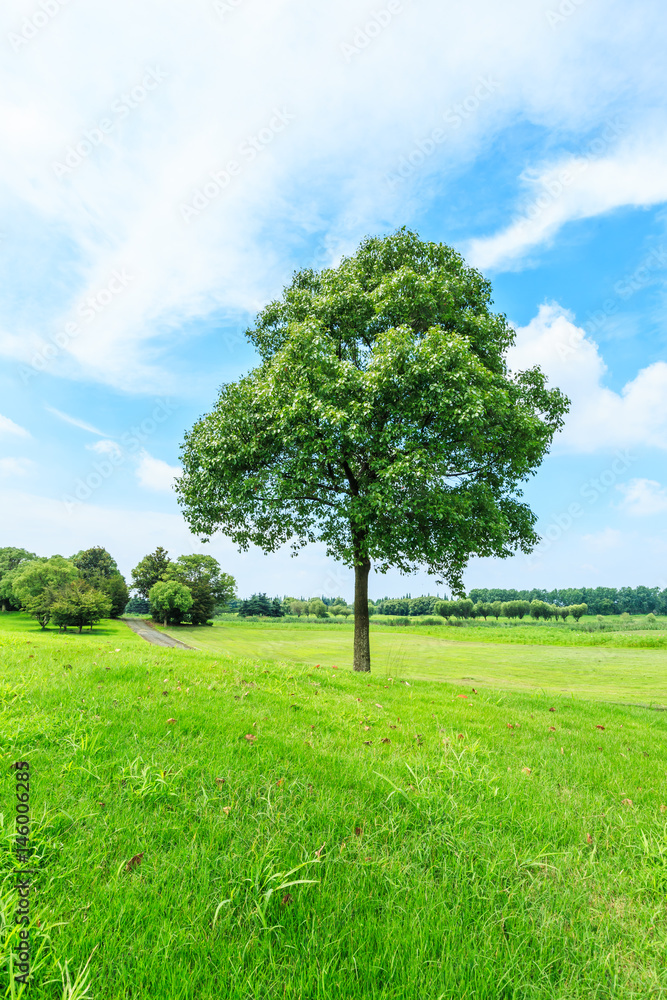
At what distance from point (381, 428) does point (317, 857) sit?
42.5 feet

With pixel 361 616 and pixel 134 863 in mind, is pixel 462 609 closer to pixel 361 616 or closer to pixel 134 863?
pixel 361 616

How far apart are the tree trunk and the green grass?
952 centimetres

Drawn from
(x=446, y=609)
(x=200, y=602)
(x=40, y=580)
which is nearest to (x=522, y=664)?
(x=200, y=602)

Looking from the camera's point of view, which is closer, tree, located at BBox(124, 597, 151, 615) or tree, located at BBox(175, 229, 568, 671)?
tree, located at BBox(175, 229, 568, 671)

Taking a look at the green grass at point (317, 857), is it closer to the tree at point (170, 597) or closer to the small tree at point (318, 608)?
the tree at point (170, 597)

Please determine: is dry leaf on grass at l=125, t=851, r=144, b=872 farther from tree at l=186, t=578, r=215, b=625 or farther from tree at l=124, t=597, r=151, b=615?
tree at l=124, t=597, r=151, b=615

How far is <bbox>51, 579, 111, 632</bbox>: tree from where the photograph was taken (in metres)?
53.8

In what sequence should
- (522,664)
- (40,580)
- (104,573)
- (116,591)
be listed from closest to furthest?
1. (522,664)
2. (40,580)
3. (116,591)
4. (104,573)

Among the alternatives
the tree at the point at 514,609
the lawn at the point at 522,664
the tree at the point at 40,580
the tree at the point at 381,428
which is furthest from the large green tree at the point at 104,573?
the tree at the point at 514,609

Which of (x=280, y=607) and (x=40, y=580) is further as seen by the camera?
(x=280, y=607)

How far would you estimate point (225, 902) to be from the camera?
2.98m

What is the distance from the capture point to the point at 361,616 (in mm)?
16766

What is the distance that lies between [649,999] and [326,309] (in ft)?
58.5

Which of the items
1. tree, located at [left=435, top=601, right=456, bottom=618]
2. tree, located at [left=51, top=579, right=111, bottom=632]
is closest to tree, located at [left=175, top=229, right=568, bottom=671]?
tree, located at [left=51, top=579, right=111, bottom=632]
